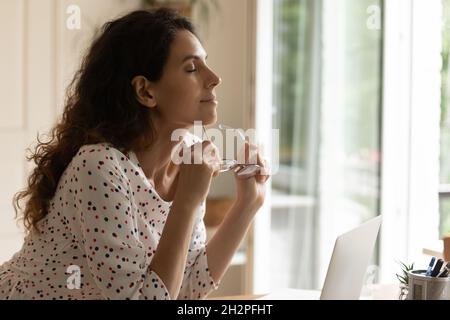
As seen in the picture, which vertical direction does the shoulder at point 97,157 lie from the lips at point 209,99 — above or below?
below

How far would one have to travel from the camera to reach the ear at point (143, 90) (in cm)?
126

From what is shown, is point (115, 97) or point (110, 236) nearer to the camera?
point (110, 236)

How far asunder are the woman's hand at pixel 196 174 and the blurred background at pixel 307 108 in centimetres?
143

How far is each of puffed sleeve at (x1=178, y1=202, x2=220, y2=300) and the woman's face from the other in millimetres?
249

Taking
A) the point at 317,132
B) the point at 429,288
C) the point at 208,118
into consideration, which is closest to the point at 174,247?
the point at 208,118

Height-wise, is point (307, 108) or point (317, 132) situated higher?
point (307, 108)

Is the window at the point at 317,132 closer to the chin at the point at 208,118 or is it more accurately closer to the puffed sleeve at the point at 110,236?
the chin at the point at 208,118

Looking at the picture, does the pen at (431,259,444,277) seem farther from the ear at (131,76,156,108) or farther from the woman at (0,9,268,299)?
the ear at (131,76,156,108)

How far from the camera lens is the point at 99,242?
1092 mm

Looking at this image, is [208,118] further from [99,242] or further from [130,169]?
[99,242]

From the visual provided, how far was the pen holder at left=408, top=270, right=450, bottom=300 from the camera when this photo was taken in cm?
110

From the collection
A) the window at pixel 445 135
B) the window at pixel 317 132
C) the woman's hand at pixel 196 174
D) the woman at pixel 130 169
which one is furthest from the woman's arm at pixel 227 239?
the window at pixel 317 132

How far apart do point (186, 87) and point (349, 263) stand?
425 millimetres

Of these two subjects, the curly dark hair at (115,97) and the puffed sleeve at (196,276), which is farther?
the puffed sleeve at (196,276)
